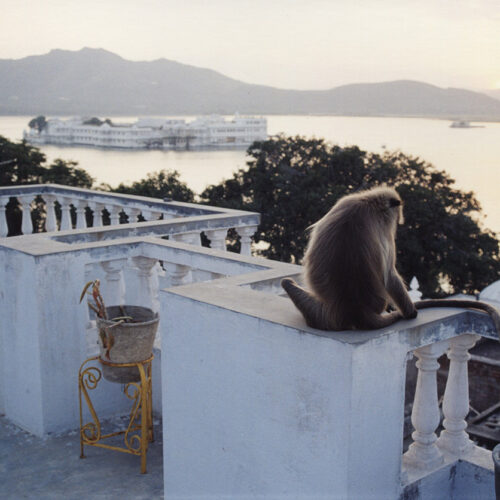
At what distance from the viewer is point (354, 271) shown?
335 cm

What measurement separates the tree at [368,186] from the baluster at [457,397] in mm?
22535

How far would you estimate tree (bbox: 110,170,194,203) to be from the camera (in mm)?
28562

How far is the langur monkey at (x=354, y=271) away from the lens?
336 centimetres

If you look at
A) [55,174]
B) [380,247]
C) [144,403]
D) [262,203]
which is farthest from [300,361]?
[262,203]

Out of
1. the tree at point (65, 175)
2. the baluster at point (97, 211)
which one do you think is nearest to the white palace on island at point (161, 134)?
the tree at point (65, 175)

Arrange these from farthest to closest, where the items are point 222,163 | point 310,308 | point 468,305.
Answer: point 222,163 < point 468,305 < point 310,308

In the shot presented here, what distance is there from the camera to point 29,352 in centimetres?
570

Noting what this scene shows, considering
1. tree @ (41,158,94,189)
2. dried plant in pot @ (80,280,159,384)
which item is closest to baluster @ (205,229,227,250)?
dried plant in pot @ (80,280,159,384)

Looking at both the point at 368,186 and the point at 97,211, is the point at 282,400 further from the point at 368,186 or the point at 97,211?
the point at 368,186

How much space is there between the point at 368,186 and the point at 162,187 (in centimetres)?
890

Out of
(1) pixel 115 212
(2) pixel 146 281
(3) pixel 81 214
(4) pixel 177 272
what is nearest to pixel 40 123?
(3) pixel 81 214

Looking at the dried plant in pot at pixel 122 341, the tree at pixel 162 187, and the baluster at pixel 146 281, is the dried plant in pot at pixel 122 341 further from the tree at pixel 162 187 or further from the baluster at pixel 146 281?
the tree at pixel 162 187

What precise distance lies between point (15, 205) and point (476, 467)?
63.5 feet

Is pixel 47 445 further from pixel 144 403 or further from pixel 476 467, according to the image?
pixel 476 467
